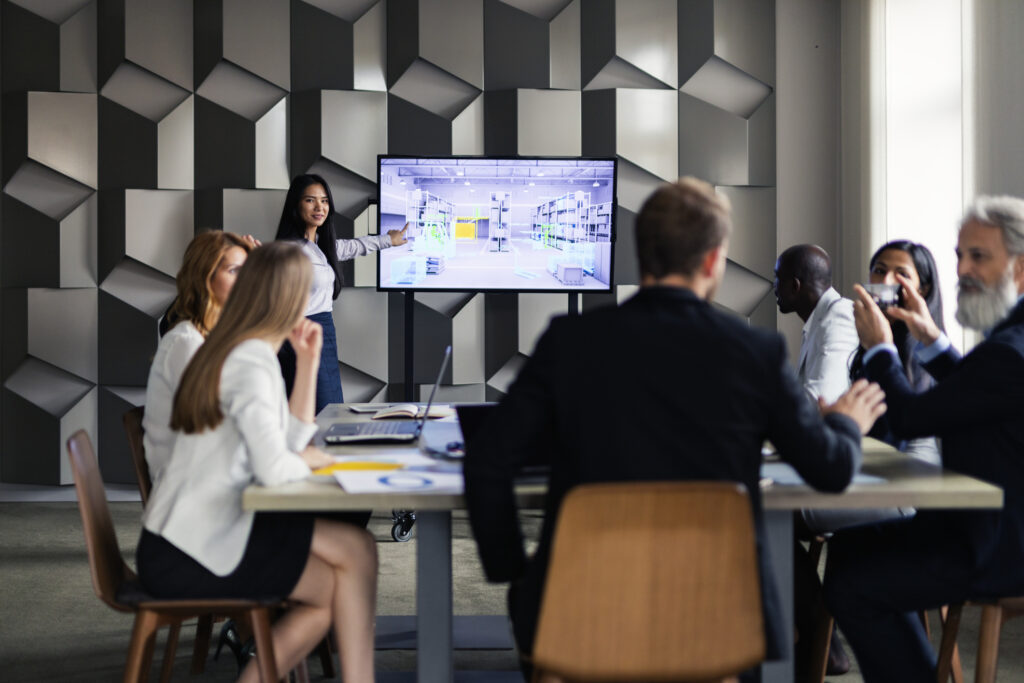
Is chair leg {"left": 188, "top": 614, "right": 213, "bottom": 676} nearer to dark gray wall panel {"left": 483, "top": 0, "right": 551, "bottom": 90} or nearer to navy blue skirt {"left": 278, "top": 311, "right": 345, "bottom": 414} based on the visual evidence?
navy blue skirt {"left": 278, "top": 311, "right": 345, "bottom": 414}

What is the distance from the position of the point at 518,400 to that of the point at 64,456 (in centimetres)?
481

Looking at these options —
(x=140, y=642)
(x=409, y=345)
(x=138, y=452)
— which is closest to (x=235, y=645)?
(x=138, y=452)

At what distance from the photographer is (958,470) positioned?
93.2 inches

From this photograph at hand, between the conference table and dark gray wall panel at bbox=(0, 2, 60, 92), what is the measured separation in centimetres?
452

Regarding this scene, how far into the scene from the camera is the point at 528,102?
5.82 meters

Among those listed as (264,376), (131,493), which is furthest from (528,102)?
(264,376)

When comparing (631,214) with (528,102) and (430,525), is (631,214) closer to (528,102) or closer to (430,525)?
(528,102)

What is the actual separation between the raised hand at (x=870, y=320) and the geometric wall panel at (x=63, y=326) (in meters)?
4.57

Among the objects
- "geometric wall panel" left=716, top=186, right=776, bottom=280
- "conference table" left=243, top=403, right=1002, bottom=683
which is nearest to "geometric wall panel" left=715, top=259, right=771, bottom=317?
"geometric wall panel" left=716, top=186, right=776, bottom=280

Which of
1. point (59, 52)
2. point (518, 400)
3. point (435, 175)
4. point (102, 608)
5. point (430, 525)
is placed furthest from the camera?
point (59, 52)

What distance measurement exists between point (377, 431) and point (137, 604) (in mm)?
805

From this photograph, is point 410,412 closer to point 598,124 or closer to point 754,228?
point 598,124

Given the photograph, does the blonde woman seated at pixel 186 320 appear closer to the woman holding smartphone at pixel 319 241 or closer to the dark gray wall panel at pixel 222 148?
the woman holding smartphone at pixel 319 241

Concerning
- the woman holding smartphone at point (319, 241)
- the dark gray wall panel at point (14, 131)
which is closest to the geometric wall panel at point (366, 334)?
the woman holding smartphone at point (319, 241)
